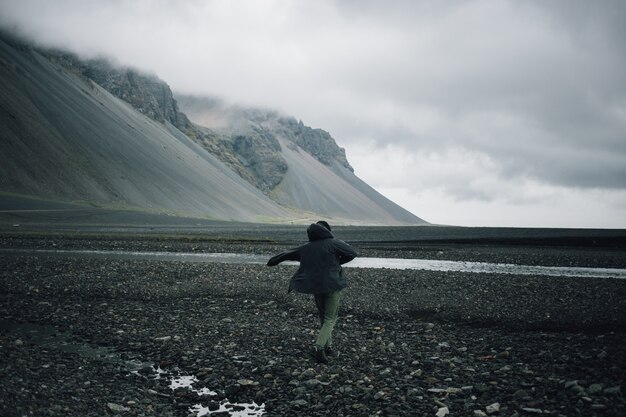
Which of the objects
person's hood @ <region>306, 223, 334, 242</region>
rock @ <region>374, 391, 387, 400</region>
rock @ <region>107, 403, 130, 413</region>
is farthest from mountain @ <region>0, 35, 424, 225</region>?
rock @ <region>374, 391, 387, 400</region>

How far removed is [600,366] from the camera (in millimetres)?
10461

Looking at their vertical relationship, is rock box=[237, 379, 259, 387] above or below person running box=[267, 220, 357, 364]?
below

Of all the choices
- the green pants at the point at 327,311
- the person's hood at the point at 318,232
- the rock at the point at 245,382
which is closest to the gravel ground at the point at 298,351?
the rock at the point at 245,382

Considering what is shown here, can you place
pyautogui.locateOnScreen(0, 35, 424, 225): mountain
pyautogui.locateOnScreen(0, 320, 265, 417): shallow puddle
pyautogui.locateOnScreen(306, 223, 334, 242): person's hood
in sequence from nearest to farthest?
pyautogui.locateOnScreen(0, 320, 265, 417): shallow puddle, pyautogui.locateOnScreen(306, 223, 334, 242): person's hood, pyautogui.locateOnScreen(0, 35, 424, 225): mountain

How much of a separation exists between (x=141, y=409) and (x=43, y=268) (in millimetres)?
23815

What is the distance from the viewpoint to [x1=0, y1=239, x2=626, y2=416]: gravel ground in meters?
8.88

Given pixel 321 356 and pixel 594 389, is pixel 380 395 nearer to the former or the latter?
pixel 321 356

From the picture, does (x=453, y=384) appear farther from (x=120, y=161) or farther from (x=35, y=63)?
(x=35, y=63)

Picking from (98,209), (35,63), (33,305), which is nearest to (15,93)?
(35,63)

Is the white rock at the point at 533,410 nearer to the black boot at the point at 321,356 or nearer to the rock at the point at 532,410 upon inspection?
the rock at the point at 532,410

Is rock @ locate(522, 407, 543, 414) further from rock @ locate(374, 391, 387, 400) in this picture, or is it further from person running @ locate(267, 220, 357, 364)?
person running @ locate(267, 220, 357, 364)

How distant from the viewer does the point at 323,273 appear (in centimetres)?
1074

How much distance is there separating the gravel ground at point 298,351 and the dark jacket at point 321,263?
6.70ft

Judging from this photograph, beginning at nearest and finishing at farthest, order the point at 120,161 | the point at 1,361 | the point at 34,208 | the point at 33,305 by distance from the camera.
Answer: the point at 1,361, the point at 33,305, the point at 34,208, the point at 120,161
